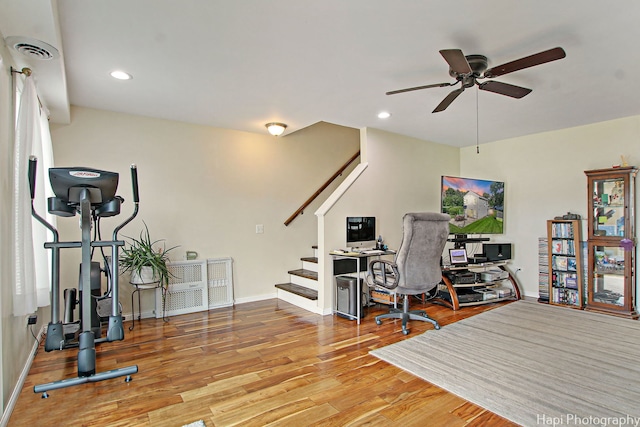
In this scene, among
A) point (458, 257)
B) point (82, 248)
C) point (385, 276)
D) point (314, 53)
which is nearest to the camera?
point (82, 248)

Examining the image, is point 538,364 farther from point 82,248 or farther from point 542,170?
point 82,248

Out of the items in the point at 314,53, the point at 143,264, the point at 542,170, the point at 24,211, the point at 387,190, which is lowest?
the point at 143,264

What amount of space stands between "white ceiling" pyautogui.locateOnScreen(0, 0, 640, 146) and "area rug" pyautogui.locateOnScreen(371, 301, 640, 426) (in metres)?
2.35

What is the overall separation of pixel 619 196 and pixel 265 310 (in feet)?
14.7

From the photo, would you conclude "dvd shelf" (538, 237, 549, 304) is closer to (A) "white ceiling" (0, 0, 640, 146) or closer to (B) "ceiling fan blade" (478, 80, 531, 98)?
(A) "white ceiling" (0, 0, 640, 146)

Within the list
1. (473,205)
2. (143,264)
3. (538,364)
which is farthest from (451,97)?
(143,264)

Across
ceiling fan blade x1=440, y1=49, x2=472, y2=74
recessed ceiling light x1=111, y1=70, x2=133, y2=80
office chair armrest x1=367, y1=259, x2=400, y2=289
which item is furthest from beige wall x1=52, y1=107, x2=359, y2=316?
ceiling fan blade x1=440, y1=49, x2=472, y2=74

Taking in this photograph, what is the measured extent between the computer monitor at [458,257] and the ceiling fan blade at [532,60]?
269 centimetres

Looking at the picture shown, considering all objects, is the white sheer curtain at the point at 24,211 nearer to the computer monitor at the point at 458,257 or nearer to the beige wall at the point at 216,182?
the beige wall at the point at 216,182

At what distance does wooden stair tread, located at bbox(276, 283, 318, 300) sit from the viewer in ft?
13.9

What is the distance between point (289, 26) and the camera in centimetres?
218

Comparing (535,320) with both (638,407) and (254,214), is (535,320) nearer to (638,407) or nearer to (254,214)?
(638,407)

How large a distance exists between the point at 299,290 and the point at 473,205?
265cm

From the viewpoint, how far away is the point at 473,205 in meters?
4.75
